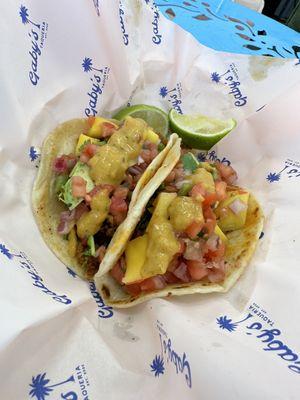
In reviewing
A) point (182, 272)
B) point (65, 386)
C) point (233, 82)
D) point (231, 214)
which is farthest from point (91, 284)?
point (233, 82)

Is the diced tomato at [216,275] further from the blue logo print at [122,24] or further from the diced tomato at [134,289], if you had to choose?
the blue logo print at [122,24]

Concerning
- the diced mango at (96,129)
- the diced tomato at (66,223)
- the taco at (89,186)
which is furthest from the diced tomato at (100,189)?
the diced mango at (96,129)

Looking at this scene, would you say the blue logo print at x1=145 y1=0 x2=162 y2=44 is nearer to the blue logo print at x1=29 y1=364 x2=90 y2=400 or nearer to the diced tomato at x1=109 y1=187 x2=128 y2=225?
the diced tomato at x1=109 y1=187 x2=128 y2=225

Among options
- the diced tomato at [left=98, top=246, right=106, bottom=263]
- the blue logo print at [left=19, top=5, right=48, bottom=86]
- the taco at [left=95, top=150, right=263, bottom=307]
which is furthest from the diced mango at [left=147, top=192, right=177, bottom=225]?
the blue logo print at [left=19, top=5, right=48, bottom=86]

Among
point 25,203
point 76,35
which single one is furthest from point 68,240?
point 76,35

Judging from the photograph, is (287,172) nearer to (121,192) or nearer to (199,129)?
(199,129)

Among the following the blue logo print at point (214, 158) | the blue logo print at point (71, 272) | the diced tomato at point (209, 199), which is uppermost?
the diced tomato at point (209, 199)
